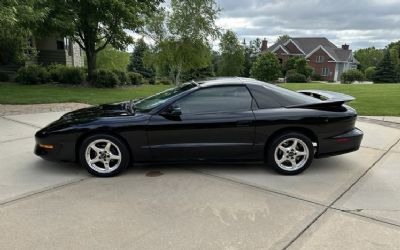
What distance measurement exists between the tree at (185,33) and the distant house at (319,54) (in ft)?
169

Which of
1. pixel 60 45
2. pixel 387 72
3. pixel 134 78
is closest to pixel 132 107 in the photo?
pixel 134 78

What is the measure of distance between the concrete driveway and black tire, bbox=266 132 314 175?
0.13m

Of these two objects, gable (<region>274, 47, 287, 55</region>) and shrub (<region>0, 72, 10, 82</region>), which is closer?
shrub (<region>0, 72, 10, 82</region>)

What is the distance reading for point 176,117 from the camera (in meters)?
4.87

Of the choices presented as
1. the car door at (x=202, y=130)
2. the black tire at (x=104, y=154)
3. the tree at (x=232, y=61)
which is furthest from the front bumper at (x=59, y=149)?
the tree at (x=232, y=61)

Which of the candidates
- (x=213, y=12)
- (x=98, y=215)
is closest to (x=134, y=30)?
(x=213, y=12)

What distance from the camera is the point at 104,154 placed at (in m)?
4.84

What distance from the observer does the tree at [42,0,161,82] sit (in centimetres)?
1711

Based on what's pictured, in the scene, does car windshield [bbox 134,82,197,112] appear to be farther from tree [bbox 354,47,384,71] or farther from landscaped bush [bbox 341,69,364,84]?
Result: tree [bbox 354,47,384,71]

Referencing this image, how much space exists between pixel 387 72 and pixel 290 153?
6185cm

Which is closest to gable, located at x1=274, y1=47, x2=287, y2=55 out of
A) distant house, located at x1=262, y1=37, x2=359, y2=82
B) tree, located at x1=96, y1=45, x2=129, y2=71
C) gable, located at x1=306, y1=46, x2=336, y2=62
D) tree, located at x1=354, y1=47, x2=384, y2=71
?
distant house, located at x1=262, y1=37, x2=359, y2=82

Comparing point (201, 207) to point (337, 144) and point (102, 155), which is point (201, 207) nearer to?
point (102, 155)

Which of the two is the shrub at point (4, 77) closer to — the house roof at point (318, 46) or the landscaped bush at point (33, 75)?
the landscaped bush at point (33, 75)

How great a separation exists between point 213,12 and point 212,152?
14.7m
